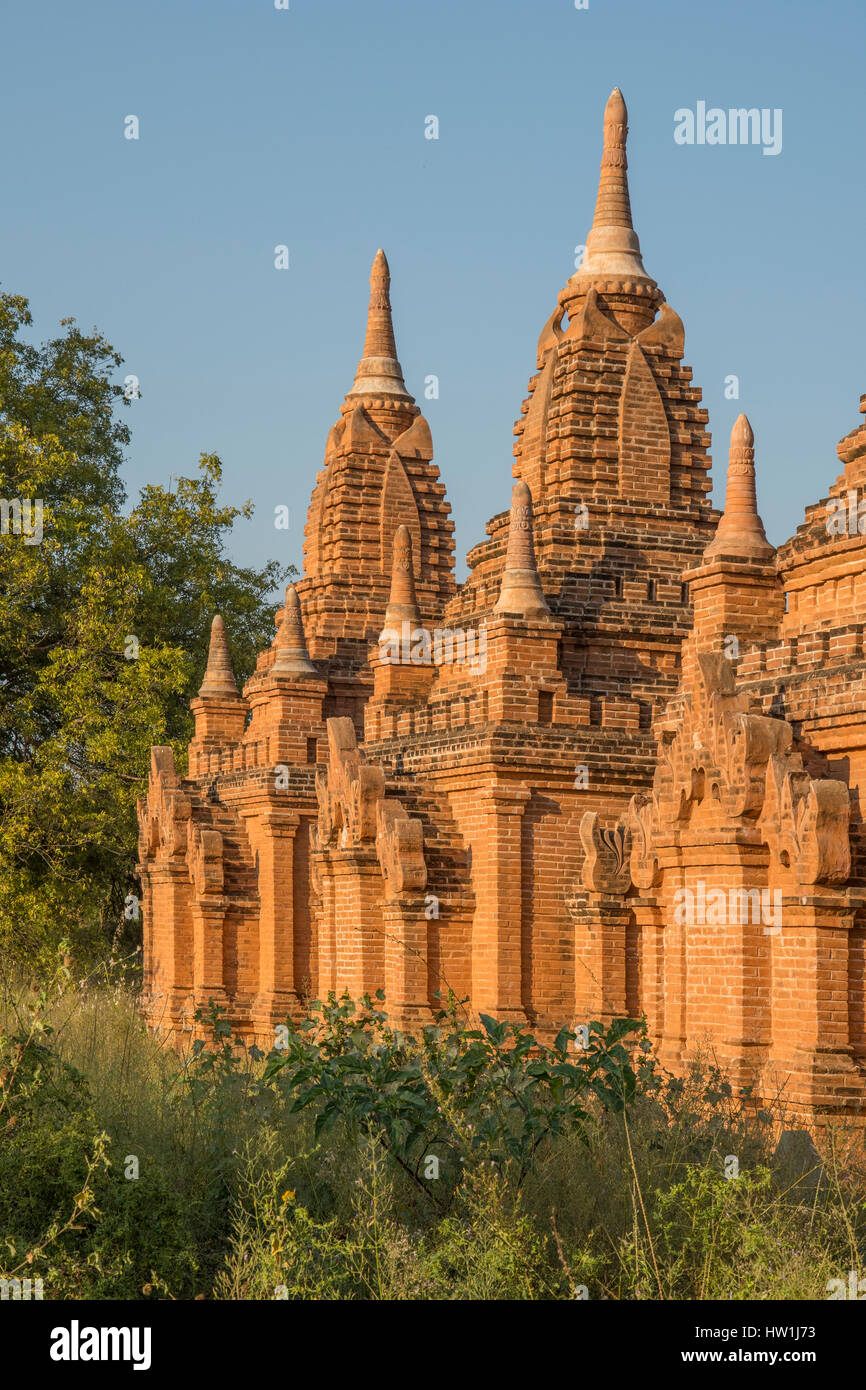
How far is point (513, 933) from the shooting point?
57.4 ft

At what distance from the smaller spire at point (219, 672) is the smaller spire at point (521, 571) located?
11.2 m

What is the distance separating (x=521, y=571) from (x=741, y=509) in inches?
143

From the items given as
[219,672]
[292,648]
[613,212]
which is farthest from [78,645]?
[613,212]

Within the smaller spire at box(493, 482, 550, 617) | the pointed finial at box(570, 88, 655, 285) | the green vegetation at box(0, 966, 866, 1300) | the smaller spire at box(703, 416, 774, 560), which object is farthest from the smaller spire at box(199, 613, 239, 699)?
the green vegetation at box(0, 966, 866, 1300)

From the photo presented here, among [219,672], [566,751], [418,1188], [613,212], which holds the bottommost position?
[418,1188]

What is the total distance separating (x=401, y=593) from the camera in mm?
22781

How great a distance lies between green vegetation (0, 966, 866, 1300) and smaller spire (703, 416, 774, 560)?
A: 17.8ft

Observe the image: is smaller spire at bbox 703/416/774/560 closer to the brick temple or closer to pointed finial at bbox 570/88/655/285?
the brick temple

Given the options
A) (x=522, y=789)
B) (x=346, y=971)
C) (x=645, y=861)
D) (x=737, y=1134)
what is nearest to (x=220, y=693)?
(x=346, y=971)

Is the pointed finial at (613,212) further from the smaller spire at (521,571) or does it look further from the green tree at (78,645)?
the green tree at (78,645)

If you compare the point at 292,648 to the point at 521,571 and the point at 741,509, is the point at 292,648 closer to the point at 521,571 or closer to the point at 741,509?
the point at 521,571

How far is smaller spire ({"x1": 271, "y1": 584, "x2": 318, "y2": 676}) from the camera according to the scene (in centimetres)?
2466

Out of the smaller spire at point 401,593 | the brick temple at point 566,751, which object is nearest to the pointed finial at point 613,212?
the brick temple at point 566,751
